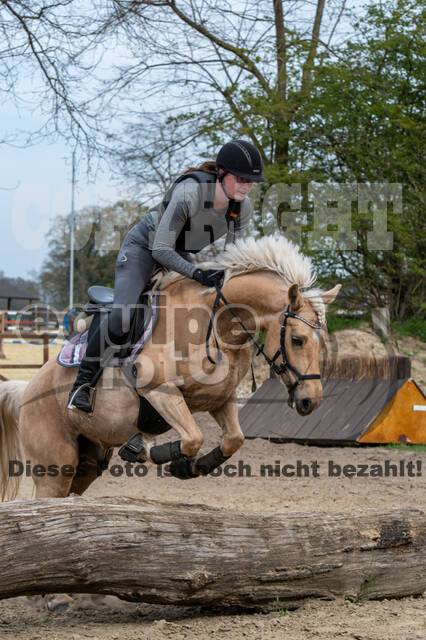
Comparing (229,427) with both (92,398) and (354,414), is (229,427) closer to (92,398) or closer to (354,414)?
(92,398)

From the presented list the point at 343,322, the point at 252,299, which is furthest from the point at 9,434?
the point at 343,322

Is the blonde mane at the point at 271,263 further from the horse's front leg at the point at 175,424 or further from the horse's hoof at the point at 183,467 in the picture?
the horse's hoof at the point at 183,467

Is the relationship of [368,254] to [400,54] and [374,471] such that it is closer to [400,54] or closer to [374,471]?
[400,54]

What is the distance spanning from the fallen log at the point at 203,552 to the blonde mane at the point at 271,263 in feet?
3.61

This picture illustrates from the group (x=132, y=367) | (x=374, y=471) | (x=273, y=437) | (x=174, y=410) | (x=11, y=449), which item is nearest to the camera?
(x=174, y=410)

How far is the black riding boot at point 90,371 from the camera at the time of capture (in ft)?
12.8

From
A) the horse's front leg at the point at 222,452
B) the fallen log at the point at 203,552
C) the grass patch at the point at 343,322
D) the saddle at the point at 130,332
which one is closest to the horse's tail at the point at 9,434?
the saddle at the point at 130,332

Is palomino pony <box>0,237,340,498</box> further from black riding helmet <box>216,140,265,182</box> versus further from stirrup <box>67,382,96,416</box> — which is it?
black riding helmet <box>216,140,265,182</box>

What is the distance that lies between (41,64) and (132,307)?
6.18 meters

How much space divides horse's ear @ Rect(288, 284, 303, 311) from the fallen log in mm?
1044

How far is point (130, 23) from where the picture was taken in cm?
923

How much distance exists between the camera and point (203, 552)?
2.87 m

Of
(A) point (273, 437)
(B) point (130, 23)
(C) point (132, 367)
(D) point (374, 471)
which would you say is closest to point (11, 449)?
(C) point (132, 367)

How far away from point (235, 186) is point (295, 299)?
2.52ft
